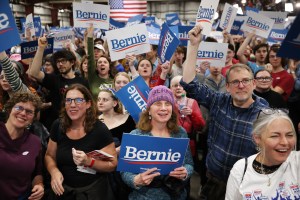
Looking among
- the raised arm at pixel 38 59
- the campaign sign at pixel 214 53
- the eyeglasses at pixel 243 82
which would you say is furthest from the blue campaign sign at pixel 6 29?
the campaign sign at pixel 214 53

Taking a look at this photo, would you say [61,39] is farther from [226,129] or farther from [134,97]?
[226,129]

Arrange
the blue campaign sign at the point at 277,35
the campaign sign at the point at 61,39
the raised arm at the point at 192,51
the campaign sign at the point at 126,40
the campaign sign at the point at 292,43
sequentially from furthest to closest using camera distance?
the blue campaign sign at the point at 277,35 → the campaign sign at the point at 61,39 → the campaign sign at the point at 126,40 → the raised arm at the point at 192,51 → the campaign sign at the point at 292,43

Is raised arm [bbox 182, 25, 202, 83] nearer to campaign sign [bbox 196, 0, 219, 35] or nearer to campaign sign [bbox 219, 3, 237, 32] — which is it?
campaign sign [bbox 196, 0, 219, 35]

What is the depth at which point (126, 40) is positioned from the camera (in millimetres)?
5273

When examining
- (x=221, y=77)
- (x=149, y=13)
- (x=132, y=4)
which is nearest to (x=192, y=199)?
(x=221, y=77)

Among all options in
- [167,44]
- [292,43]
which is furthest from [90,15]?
[292,43]

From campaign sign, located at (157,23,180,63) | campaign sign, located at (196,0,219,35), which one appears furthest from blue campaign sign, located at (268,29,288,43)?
campaign sign, located at (157,23,180,63)

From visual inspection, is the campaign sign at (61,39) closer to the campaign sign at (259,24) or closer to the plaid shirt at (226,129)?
the campaign sign at (259,24)

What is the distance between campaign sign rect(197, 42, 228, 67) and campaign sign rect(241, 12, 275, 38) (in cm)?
251

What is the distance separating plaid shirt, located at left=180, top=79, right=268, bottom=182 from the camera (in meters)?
2.74

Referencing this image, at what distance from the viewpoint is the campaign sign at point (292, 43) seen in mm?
1969

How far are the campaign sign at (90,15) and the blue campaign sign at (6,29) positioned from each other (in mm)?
3429

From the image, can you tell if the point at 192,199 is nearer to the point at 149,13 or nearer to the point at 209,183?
the point at 209,183

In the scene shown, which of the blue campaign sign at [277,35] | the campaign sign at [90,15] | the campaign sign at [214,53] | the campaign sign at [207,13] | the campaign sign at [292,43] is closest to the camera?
the campaign sign at [292,43]
